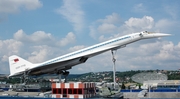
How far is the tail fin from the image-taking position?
58.3m

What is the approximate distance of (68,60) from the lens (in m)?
54.5

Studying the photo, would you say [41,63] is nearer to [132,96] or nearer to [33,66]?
[33,66]

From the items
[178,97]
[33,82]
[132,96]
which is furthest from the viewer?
[33,82]

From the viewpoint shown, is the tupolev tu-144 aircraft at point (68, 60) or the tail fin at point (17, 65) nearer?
the tupolev tu-144 aircraft at point (68, 60)

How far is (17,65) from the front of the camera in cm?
5881

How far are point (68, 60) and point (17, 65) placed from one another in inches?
514

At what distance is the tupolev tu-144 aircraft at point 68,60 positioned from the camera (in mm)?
50219

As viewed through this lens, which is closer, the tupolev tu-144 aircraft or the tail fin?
the tupolev tu-144 aircraft

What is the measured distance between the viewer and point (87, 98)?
141 ft

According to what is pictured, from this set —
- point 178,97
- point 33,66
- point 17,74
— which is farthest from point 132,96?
point 17,74

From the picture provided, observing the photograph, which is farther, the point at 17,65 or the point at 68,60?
the point at 17,65

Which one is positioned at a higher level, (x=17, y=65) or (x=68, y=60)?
(x=68, y=60)

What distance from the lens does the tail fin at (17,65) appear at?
58256 millimetres

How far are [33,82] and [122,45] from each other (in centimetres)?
2810
